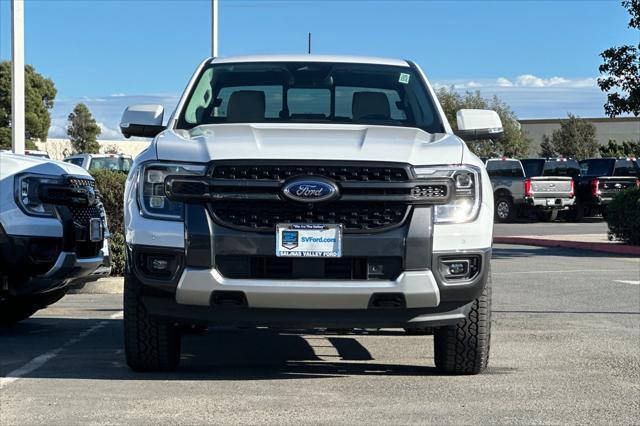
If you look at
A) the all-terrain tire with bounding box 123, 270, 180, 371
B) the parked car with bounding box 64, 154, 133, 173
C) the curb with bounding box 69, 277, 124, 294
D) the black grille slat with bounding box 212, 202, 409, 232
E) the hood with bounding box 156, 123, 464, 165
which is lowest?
the curb with bounding box 69, 277, 124, 294

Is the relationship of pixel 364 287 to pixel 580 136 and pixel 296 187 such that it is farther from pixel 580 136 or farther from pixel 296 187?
pixel 580 136

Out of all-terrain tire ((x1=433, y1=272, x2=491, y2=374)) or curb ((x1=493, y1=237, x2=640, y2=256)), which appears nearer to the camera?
all-terrain tire ((x1=433, y1=272, x2=491, y2=374))

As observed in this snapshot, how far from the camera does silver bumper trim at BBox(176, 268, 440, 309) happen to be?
5512mm

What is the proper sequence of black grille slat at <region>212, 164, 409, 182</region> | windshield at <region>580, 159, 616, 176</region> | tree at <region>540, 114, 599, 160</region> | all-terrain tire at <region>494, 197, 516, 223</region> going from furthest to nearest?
tree at <region>540, 114, 599, 160</region> → windshield at <region>580, 159, 616, 176</region> → all-terrain tire at <region>494, 197, 516, 223</region> → black grille slat at <region>212, 164, 409, 182</region>

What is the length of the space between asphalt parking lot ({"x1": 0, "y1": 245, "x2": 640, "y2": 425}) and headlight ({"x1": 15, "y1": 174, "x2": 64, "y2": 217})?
978 mm

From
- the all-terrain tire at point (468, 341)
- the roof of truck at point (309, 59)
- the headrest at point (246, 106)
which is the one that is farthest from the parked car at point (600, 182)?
the all-terrain tire at point (468, 341)

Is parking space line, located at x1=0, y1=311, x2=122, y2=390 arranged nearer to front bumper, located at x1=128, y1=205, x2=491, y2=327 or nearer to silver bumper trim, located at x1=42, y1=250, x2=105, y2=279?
silver bumper trim, located at x1=42, y1=250, x2=105, y2=279

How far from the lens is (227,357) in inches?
278

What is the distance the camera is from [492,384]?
240 inches

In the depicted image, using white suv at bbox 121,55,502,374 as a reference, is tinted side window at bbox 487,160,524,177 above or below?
below

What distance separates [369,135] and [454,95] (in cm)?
6047

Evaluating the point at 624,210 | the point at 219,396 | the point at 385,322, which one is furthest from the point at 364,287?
the point at 624,210

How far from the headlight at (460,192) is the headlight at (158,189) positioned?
4.20 feet

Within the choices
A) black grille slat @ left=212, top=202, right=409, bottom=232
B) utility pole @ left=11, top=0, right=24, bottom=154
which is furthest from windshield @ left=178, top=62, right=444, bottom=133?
utility pole @ left=11, top=0, right=24, bottom=154
